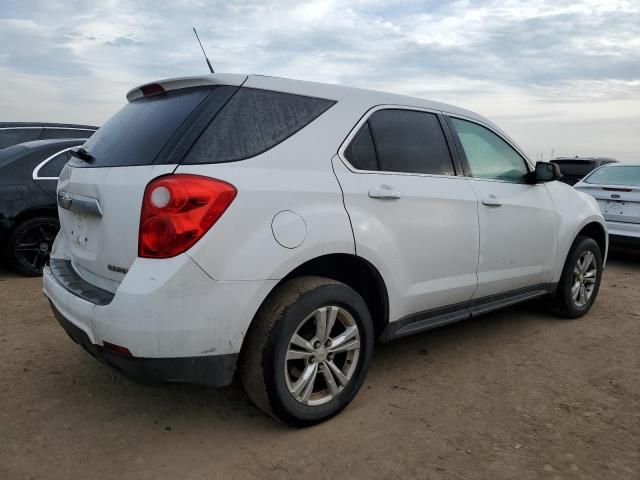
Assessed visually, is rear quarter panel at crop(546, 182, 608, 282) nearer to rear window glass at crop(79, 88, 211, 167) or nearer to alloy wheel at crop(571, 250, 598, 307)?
alloy wheel at crop(571, 250, 598, 307)

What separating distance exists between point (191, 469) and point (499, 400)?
174 cm

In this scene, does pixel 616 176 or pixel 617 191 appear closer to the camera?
pixel 617 191

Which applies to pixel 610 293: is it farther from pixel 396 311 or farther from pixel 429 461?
pixel 429 461

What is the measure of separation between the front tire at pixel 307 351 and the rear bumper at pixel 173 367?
15 centimetres

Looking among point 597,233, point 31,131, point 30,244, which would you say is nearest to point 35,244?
point 30,244

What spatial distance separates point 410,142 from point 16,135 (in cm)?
679

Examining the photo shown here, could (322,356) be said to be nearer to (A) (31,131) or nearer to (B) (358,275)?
(B) (358,275)

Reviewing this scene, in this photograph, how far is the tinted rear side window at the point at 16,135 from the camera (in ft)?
25.2

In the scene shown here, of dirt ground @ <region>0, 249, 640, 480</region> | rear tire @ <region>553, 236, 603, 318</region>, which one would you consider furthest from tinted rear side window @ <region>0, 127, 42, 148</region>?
rear tire @ <region>553, 236, 603, 318</region>

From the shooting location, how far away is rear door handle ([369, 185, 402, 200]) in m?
2.83

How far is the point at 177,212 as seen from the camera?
221 cm

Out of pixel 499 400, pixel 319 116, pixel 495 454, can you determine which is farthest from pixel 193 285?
pixel 499 400

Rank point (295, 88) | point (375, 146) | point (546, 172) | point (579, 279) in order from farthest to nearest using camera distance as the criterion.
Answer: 1. point (579, 279)
2. point (546, 172)
3. point (375, 146)
4. point (295, 88)

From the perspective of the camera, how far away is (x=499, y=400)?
3.04m
